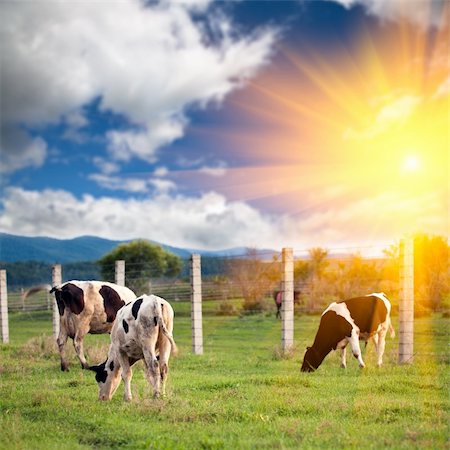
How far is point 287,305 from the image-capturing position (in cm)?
1706

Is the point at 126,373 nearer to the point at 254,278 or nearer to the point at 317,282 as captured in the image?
the point at 317,282

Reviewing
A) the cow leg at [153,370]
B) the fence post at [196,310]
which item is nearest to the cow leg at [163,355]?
the cow leg at [153,370]

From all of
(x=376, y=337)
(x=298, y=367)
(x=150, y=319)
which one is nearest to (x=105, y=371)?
(x=150, y=319)

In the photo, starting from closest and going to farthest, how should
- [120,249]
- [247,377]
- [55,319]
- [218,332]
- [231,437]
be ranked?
[231,437] < [247,377] < [55,319] < [218,332] < [120,249]

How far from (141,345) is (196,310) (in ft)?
27.8

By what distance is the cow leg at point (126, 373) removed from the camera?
33.2ft

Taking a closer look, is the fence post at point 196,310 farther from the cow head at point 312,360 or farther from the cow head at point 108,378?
the cow head at point 108,378

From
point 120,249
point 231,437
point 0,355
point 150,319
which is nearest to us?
point 231,437

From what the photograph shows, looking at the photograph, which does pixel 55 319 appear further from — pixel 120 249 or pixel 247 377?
pixel 120 249

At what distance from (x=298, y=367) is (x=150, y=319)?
5796mm

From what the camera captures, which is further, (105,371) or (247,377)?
(247,377)

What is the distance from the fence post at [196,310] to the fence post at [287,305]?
2.82m

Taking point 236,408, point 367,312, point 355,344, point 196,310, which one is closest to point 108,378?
point 236,408

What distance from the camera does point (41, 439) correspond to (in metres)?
7.88
